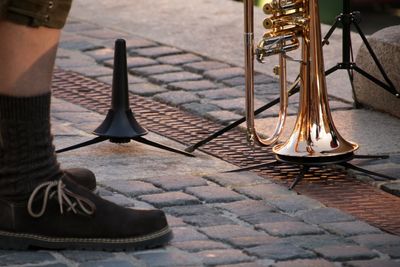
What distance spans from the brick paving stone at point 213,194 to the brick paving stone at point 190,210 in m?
0.09

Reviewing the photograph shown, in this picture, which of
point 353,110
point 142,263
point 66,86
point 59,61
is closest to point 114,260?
point 142,263

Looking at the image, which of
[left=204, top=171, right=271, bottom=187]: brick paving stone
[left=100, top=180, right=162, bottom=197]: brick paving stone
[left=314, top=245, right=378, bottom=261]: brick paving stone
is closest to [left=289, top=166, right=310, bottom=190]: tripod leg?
[left=204, top=171, right=271, bottom=187]: brick paving stone

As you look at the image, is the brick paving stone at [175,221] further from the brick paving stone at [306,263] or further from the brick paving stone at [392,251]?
the brick paving stone at [392,251]

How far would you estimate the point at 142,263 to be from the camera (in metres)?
3.88

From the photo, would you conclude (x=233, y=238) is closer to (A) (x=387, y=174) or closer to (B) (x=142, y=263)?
(B) (x=142, y=263)

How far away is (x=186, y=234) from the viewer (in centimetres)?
417

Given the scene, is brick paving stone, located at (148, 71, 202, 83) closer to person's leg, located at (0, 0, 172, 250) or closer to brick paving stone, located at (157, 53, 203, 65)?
brick paving stone, located at (157, 53, 203, 65)

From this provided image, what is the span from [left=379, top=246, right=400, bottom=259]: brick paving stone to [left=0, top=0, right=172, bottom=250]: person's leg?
70 cm

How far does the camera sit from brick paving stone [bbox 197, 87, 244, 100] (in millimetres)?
6344

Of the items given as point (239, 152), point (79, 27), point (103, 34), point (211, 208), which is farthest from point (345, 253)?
point (79, 27)

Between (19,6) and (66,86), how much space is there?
112 inches

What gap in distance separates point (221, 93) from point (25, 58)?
8.58ft

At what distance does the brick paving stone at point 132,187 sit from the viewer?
467 centimetres

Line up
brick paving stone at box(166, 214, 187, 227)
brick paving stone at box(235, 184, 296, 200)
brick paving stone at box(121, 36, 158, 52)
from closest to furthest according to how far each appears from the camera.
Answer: brick paving stone at box(166, 214, 187, 227) < brick paving stone at box(235, 184, 296, 200) < brick paving stone at box(121, 36, 158, 52)
